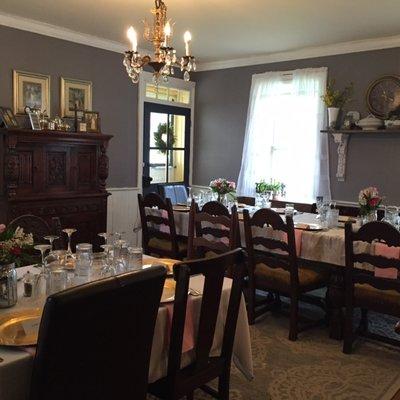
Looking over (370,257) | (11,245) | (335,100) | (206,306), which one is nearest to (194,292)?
(206,306)

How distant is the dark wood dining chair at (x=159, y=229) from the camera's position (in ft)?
13.6

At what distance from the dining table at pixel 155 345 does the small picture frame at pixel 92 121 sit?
306cm

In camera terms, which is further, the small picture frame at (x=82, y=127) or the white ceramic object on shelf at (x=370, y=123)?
the small picture frame at (x=82, y=127)

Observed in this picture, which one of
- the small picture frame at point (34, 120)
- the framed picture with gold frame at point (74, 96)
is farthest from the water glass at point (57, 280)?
the framed picture with gold frame at point (74, 96)

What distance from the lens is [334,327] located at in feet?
11.1

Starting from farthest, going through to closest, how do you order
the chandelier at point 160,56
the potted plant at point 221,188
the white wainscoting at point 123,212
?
the white wainscoting at point 123,212 < the potted plant at point 221,188 < the chandelier at point 160,56

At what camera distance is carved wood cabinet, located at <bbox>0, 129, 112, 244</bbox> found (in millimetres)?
4281

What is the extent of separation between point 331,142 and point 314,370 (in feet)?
10.6

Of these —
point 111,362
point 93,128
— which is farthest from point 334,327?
point 93,128

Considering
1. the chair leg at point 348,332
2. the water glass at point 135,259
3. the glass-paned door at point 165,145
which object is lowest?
the chair leg at point 348,332

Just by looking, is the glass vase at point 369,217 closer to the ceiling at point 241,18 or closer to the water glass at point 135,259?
the ceiling at point 241,18

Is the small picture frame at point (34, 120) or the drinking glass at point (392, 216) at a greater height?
the small picture frame at point (34, 120)

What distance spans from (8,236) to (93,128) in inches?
140

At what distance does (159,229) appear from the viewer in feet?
14.6
